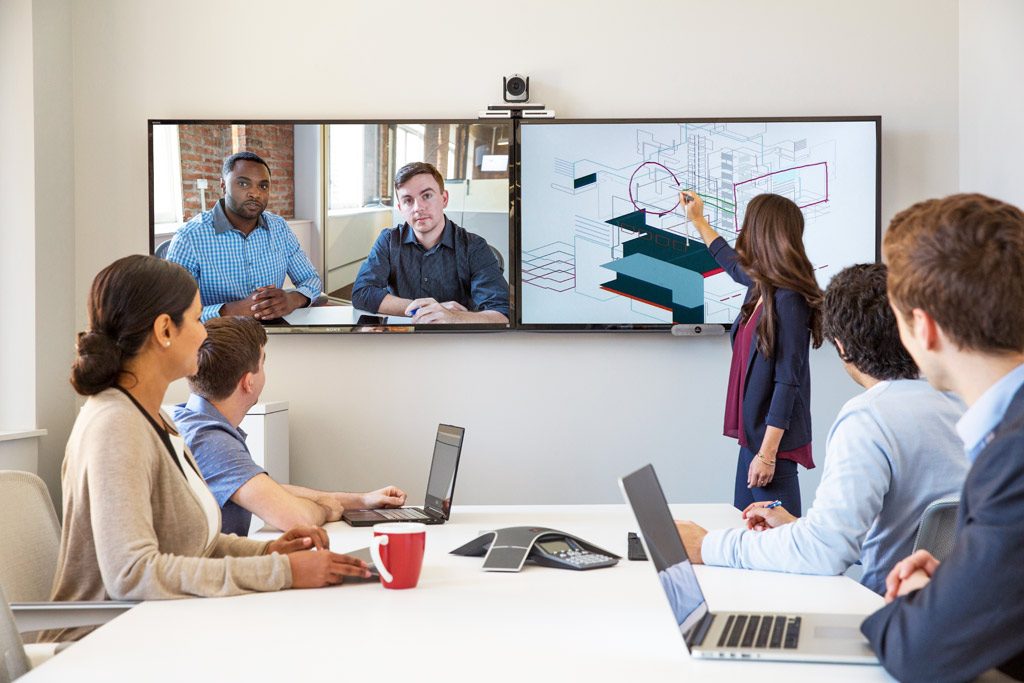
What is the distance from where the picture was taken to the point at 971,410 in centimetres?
129

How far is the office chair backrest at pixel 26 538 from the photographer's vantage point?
198 centimetres

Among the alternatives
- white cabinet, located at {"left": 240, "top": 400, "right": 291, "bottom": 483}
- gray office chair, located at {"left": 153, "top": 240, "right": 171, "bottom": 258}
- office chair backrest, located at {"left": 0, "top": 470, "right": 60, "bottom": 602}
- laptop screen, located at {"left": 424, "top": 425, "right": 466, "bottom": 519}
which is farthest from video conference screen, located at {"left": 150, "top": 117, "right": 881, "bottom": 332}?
office chair backrest, located at {"left": 0, "top": 470, "right": 60, "bottom": 602}

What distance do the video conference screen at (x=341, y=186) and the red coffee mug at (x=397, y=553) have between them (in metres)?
2.60

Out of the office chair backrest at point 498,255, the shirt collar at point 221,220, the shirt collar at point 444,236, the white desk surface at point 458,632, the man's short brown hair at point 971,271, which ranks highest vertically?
the shirt collar at point 221,220

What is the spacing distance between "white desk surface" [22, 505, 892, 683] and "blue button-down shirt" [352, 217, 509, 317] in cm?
239

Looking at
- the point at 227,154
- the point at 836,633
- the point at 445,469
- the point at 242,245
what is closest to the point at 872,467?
the point at 836,633

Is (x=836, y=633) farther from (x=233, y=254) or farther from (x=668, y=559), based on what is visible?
(x=233, y=254)

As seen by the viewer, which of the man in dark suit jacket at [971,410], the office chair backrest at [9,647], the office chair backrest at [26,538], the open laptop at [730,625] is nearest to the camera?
the man in dark suit jacket at [971,410]

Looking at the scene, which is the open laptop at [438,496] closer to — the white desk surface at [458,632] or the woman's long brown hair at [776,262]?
the white desk surface at [458,632]

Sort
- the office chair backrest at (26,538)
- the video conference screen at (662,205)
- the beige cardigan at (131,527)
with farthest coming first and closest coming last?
the video conference screen at (662,205), the office chair backrest at (26,538), the beige cardigan at (131,527)

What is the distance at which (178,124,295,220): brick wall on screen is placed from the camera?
4.34 meters

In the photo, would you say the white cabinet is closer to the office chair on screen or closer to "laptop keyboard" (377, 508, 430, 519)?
"laptop keyboard" (377, 508, 430, 519)

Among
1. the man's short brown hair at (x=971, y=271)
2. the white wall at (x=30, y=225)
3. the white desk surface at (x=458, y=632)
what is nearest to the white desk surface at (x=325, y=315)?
Result: the white wall at (x=30, y=225)

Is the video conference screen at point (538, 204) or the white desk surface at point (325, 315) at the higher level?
the video conference screen at point (538, 204)
